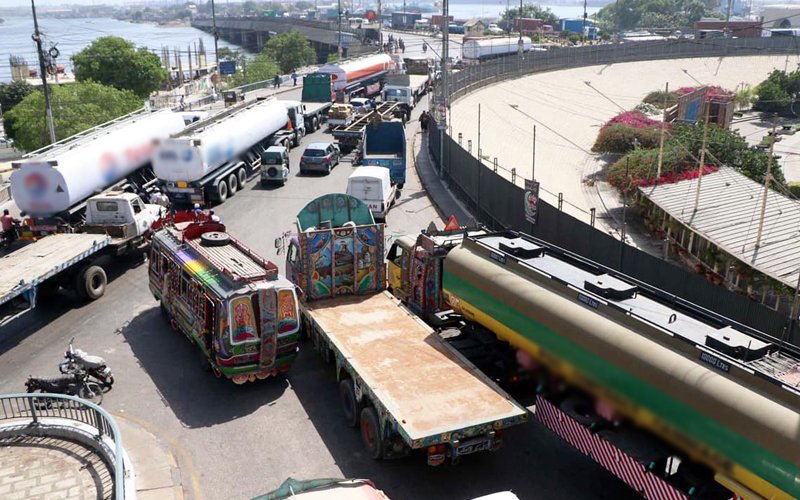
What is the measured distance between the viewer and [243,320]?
45.3ft

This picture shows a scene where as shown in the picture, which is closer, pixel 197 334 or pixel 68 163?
pixel 197 334

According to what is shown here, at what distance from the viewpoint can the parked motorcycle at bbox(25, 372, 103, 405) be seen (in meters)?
14.2

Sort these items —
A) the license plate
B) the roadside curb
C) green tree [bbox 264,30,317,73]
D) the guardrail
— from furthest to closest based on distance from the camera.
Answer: green tree [bbox 264,30,317,73] → the guardrail → the roadside curb → the license plate

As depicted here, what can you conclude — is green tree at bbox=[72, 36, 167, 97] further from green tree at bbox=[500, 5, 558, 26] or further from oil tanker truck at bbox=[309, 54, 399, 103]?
green tree at bbox=[500, 5, 558, 26]

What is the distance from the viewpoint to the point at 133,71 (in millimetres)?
65625

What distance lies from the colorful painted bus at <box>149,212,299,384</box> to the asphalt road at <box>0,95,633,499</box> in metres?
0.70

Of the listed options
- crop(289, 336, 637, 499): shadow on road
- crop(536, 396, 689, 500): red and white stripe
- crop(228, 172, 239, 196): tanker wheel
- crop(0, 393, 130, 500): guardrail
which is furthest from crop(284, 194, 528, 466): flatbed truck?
crop(228, 172, 239, 196): tanker wheel

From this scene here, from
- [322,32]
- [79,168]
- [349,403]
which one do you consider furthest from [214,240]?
[322,32]

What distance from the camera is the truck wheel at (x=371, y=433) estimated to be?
11.9m

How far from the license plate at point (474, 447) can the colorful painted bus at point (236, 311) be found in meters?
4.78

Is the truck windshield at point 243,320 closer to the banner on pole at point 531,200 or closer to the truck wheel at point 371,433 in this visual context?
the truck wheel at point 371,433

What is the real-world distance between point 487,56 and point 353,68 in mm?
36707

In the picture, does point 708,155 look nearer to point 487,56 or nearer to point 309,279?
point 309,279

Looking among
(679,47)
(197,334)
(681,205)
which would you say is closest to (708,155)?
(681,205)
